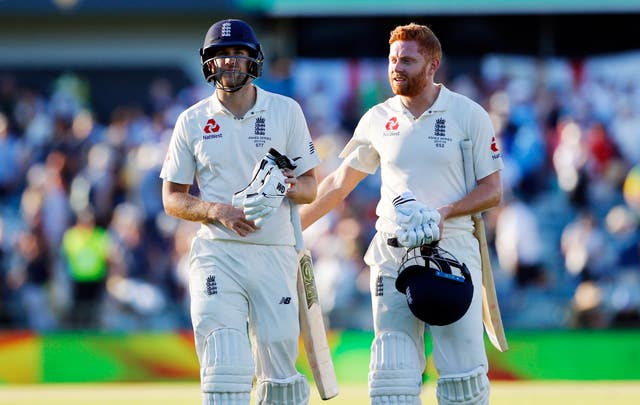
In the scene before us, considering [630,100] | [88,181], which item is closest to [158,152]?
[88,181]

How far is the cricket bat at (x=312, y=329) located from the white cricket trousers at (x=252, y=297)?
0.22m

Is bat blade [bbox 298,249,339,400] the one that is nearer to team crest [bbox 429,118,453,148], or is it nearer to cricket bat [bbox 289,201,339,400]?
cricket bat [bbox 289,201,339,400]

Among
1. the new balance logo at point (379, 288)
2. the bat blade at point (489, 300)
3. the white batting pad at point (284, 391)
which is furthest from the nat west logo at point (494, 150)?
the white batting pad at point (284, 391)

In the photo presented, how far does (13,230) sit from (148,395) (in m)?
4.16

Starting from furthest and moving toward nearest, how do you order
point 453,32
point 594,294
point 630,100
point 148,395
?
point 453,32
point 630,100
point 594,294
point 148,395

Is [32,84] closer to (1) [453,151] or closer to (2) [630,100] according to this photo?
(2) [630,100]

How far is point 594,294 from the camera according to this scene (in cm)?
1272

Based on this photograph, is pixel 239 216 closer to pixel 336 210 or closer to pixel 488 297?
pixel 488 297

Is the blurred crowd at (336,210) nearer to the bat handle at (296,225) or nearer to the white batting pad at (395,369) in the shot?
the bat handle at (296,225)

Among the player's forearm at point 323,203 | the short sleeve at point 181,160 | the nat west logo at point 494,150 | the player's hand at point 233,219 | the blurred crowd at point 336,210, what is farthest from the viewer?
the blurred crowd at point 336,210

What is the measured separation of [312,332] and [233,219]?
839mm

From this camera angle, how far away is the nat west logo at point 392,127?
694 cm

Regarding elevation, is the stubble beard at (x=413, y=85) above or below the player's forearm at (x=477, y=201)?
above

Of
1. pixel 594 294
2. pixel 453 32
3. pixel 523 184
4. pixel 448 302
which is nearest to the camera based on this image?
pixel 448 302
